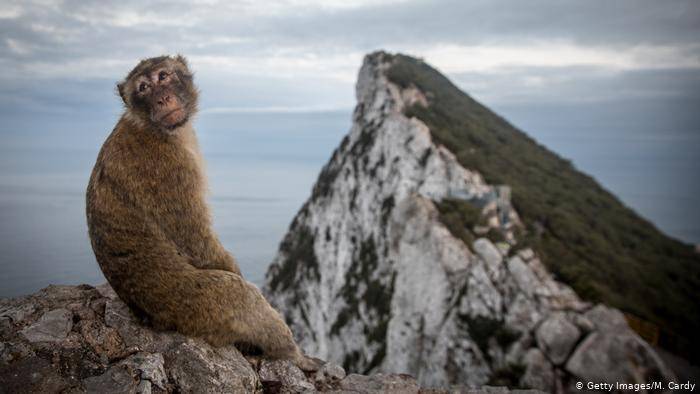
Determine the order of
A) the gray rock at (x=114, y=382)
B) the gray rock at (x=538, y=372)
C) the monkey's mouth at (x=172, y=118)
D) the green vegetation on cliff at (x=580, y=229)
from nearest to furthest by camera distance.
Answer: the gray rock at (x=114, y=382)
the monkey's mouth at (x=172, y=118)
the gray rock at (x=538, y=372)
the green vegetation on cliff at (x=580, y=229)

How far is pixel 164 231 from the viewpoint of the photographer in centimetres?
375

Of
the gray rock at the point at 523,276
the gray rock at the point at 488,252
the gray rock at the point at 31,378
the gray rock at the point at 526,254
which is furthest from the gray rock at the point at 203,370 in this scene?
the gray rock at the point at 526,254

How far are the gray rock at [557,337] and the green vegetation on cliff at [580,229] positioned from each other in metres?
3.48

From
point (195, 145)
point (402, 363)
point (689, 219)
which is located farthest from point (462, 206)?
point (689, 219)

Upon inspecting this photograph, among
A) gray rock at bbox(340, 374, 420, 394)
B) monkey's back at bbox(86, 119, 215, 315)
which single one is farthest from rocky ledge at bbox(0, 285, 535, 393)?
gray rock at bbox(340, 374, 420, 394)

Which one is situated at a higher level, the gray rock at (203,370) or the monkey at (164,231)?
the monkey at (164,231)

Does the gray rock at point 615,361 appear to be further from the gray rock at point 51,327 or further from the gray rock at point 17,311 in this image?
the gray rock at point 17,311

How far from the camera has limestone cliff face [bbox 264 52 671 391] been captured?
12.6 m

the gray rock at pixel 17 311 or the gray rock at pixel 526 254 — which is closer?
the gray rock at pixel 17 311

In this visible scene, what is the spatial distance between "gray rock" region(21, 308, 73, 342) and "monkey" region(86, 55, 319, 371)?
0.59 metres

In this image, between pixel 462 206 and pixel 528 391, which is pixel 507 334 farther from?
pixel 528 391

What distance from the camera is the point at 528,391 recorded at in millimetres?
4984

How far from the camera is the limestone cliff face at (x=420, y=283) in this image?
12625 mm

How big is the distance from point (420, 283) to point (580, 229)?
10578mm
